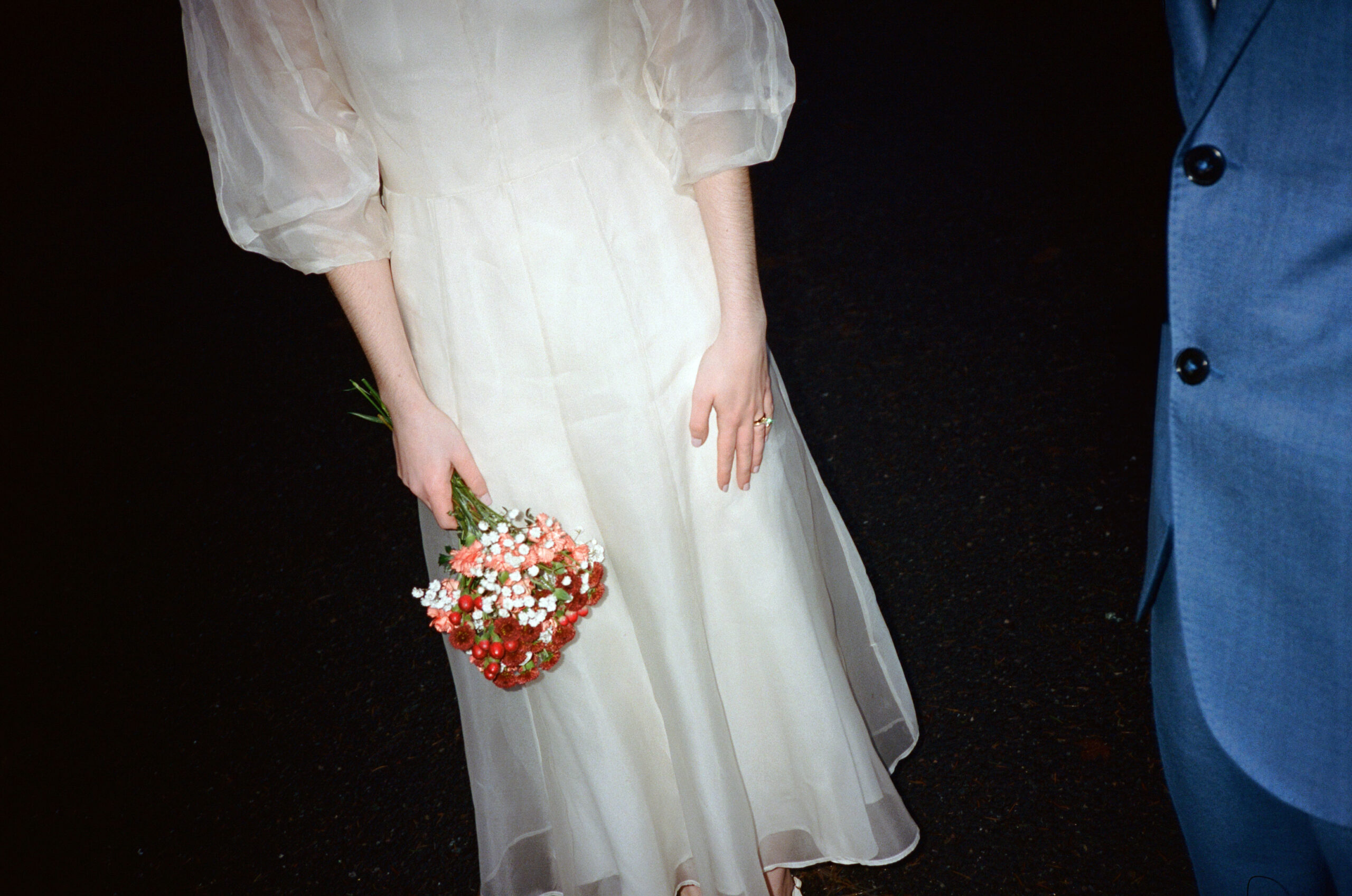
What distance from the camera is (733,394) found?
143 cm

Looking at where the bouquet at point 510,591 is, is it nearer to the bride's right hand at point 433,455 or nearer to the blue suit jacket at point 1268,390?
the bride's right hand at point 433,455

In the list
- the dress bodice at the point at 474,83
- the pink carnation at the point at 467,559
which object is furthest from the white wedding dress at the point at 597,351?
the pink carnation at the point at 467,559

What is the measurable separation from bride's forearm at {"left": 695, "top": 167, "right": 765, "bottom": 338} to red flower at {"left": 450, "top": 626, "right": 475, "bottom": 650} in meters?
0.56

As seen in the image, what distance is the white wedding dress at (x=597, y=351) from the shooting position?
4.17 ft

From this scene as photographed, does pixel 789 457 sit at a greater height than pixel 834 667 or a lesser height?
greater

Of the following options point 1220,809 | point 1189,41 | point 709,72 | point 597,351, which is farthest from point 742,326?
point 1220,809

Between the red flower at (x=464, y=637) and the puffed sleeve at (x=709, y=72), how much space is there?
2.26ft

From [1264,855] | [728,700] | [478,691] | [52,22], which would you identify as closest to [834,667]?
[728,700]

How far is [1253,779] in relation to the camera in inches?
36.2

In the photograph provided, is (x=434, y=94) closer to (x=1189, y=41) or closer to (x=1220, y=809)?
(x=1189, y=41)

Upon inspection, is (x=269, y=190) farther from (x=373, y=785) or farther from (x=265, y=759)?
(x=265, y=759)

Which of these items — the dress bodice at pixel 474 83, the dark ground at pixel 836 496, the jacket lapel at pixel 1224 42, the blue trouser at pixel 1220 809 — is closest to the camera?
the jacket lapel at pixel 1224 42

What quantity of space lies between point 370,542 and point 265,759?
2.67 ft

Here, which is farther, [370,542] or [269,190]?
[370,542]
